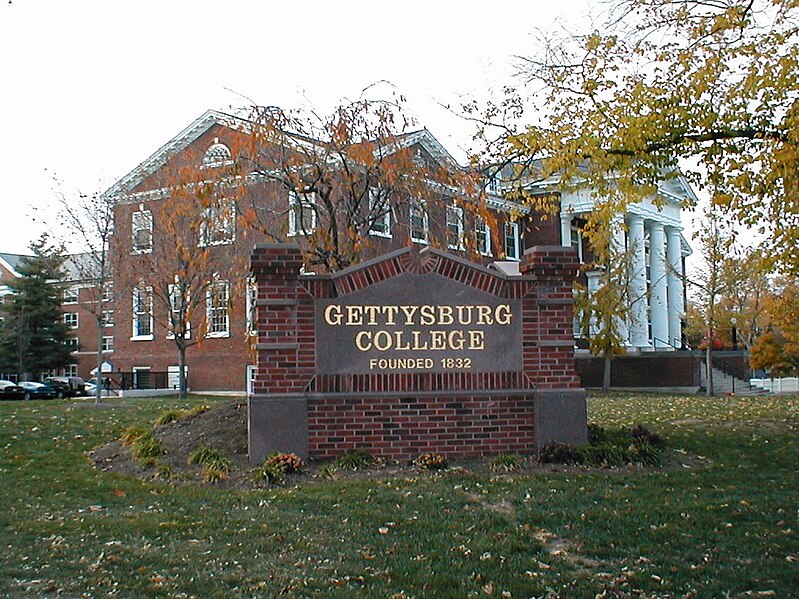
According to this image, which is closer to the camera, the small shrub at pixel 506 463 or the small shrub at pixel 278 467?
the small shrub at pixel 278 467

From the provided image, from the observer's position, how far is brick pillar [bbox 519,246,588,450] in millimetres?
11555

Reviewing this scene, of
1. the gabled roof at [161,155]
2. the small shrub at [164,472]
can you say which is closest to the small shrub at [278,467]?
the small shrub at [164,472]

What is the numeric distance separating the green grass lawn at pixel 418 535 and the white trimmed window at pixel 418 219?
6504 mm

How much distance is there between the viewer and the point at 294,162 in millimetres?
14711

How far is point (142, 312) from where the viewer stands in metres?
33.6

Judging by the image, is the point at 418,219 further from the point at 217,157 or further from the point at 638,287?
the point at 638,287

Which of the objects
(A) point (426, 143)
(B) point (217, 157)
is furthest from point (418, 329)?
(A) point (426, 143)

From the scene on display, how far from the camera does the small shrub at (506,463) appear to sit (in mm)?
10555

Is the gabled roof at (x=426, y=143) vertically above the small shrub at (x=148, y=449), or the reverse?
the gabled roof at (x=426, y=143)

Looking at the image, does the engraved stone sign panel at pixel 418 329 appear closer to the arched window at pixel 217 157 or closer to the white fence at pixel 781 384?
the arched window at pixel 217 157

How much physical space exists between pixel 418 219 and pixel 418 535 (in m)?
10.1

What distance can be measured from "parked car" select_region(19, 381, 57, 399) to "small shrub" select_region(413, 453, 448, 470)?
3538 cm

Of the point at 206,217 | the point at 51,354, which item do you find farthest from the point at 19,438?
the point at 51,354

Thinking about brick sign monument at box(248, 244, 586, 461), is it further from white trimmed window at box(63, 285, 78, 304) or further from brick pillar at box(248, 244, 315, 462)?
white trimmed window at box(63, 285, 78, 304)
